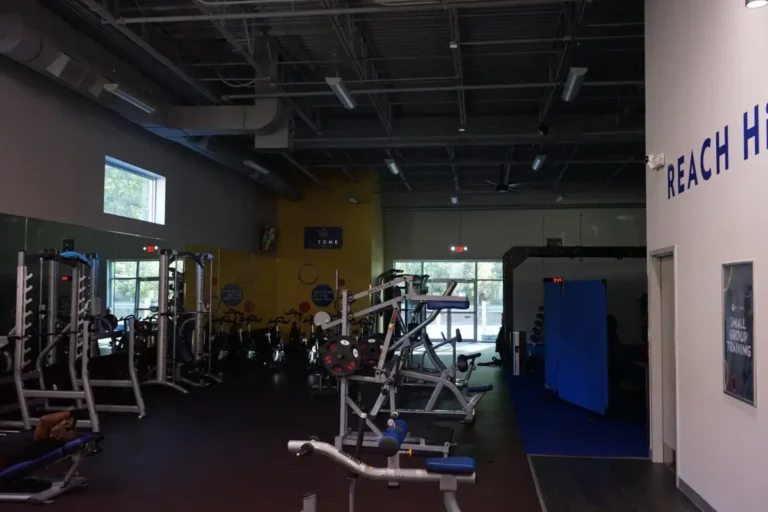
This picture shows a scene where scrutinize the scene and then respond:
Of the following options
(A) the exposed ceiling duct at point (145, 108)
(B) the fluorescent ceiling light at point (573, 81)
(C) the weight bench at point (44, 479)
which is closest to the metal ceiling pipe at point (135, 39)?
(A) the exposed ceiling duct at point (145, 108)

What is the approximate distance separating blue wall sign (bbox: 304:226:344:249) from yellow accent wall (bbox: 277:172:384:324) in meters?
0.10

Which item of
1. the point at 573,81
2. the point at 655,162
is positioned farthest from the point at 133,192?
the point at 655,162

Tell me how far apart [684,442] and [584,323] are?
3.12 metres

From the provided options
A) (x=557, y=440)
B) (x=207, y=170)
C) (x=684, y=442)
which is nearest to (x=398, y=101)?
(x=207, y=170)

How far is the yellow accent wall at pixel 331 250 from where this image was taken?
47.7 feet

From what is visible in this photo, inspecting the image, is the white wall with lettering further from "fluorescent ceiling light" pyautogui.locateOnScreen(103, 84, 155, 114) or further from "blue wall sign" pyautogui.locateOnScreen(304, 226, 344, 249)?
"blue wall sign" pyautogui.locateOnScreen(304, 226, 344, 249)

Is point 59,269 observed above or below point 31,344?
above

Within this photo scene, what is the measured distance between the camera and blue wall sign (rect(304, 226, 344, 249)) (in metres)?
14.7

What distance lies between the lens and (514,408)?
7.71 metres

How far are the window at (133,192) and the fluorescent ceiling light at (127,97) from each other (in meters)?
1.22

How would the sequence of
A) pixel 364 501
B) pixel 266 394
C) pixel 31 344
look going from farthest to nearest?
pixel 266 394
pixel 31 344
pixel 364 501

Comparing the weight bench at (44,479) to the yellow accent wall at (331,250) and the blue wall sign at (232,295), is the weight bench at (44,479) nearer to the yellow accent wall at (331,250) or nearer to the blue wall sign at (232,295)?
the blue wall sign at (232,295)

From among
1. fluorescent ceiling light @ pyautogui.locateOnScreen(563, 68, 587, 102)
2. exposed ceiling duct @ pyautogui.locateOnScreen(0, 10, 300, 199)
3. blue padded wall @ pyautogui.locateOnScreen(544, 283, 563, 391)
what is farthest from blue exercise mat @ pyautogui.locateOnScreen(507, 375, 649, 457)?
exposed ceiling duct @ pyautogui.locateOnScreen(0, 10, 300, 199)

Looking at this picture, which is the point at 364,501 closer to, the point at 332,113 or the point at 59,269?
the point at 59,269
